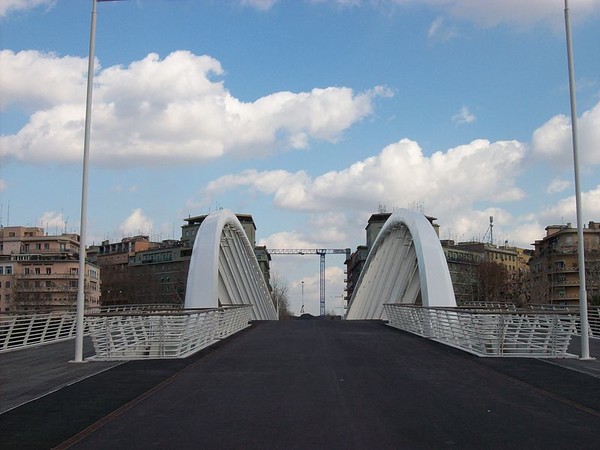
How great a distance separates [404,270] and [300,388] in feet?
107

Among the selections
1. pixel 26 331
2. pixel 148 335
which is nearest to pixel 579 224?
pixel 148 335

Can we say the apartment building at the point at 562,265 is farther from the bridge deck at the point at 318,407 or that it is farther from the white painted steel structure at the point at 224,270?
the bridge deck at the point at 318,407

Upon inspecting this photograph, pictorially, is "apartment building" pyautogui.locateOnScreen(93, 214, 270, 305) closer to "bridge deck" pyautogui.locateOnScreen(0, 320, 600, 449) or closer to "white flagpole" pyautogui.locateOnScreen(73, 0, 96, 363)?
"white flagpole" pyautogui.locateOnScreen(73, 0, 96, 363)

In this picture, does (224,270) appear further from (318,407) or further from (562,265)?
(562,265)

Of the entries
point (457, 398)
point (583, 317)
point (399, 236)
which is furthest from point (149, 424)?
point (399, 236)

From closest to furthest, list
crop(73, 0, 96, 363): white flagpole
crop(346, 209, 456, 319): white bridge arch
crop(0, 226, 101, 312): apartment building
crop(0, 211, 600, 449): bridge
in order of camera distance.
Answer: crop(0, 211, 600, 449): bridge
crop(73, 0, 96, 363): white flagpole
crop(346, 209, 456, 319): white bridge arch
crop(0, 226, 101, 312): apartment building

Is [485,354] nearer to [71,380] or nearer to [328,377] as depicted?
[328,377]

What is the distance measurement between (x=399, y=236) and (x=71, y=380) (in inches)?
1265

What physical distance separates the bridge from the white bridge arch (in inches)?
160

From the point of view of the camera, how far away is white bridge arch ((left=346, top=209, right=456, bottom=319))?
3197cm

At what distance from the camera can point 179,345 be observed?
19.3 m

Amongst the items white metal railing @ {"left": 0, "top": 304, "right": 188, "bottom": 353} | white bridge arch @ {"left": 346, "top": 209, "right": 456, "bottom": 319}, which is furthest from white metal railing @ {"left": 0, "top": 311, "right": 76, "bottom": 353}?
white bridge arch @ {"left": 346, "top": 209, "right": 456, "bottom": 319}

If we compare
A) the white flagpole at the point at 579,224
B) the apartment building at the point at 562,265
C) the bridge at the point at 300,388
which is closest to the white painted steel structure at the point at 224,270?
the bridge at the point at 300,388

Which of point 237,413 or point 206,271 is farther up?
point 206,271
